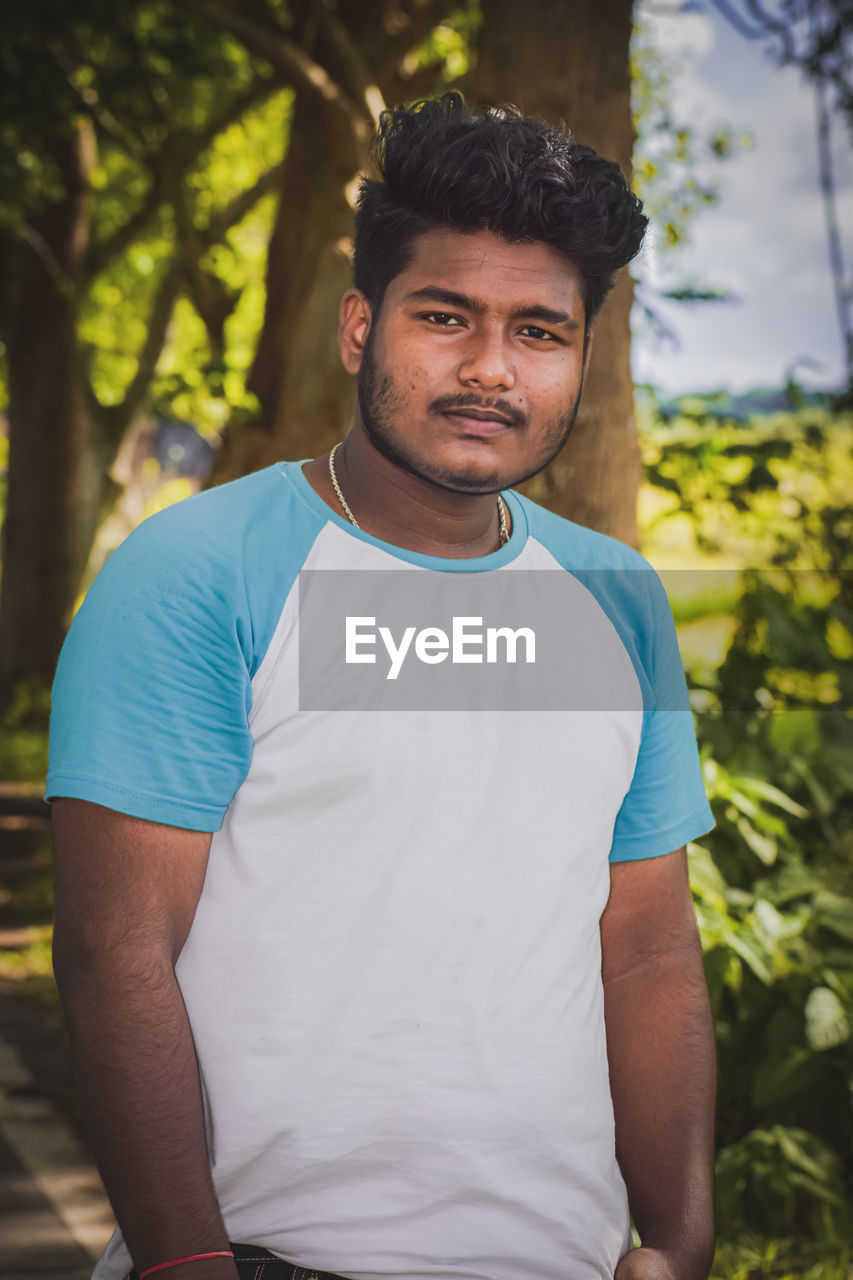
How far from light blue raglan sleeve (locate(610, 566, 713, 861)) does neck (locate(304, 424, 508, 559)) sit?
30 cm

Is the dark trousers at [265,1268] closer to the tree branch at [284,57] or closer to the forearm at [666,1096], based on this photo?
the forearm at [666,1096]

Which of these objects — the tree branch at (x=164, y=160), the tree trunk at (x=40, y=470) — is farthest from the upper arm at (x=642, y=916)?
the tree trunk at (x=40, y=470)

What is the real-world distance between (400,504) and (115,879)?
66cm

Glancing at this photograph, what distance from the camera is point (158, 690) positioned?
4.94 feet

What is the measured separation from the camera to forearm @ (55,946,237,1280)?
151 cm

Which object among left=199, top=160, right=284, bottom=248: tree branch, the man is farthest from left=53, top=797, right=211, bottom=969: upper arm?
left=199, top=160, right=284, bottom=248: tree branch

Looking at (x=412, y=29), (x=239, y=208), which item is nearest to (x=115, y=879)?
(x=412, y=29)

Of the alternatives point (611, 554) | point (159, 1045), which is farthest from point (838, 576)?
point (159, 1045)

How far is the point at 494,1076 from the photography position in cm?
162

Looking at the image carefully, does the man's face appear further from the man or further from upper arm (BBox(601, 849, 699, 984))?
upper arm (BBox(601, 849, 699, 984))

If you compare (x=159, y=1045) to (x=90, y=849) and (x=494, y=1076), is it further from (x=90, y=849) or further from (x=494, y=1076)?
(x=494, y=1076)

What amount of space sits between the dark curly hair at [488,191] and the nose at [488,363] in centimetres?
14

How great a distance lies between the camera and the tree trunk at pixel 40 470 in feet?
41.0

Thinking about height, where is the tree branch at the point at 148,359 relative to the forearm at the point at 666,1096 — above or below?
above
